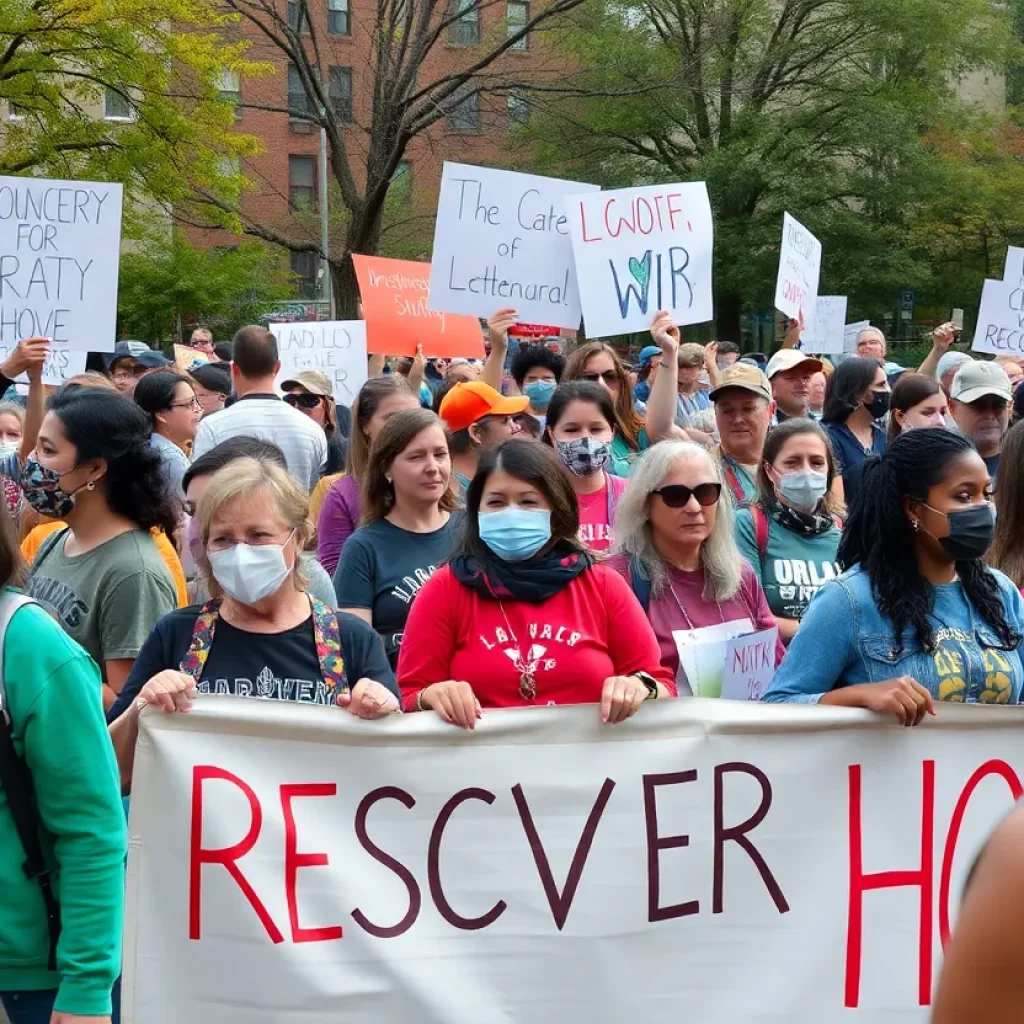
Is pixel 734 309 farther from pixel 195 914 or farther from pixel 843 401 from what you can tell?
pixel 195 914

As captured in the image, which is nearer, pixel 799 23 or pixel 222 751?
pixel 222 751

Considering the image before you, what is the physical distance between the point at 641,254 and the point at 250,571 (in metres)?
4.45

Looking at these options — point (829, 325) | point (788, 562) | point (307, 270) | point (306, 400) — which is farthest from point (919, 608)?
point (307, 270)

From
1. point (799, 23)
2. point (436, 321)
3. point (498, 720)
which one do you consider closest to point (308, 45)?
point (799, 23)

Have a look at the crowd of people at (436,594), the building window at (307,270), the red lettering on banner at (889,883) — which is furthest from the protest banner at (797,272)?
the building window at (307,270)

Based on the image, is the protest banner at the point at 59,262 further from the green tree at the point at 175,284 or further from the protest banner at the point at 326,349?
the green tree at the point at 175,284

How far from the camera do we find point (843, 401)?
6.89 m

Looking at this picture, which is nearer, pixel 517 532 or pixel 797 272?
pixel 517 532

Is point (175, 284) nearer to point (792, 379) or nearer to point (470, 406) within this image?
point (792, 379)

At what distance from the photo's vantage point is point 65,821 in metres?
2.69

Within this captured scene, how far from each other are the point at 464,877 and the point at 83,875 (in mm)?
947

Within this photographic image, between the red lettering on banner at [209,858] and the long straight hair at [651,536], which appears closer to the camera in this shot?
the red lettering on banner at [209,858]

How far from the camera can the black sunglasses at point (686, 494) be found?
434 centimetres

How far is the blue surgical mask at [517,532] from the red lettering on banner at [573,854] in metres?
0.65
